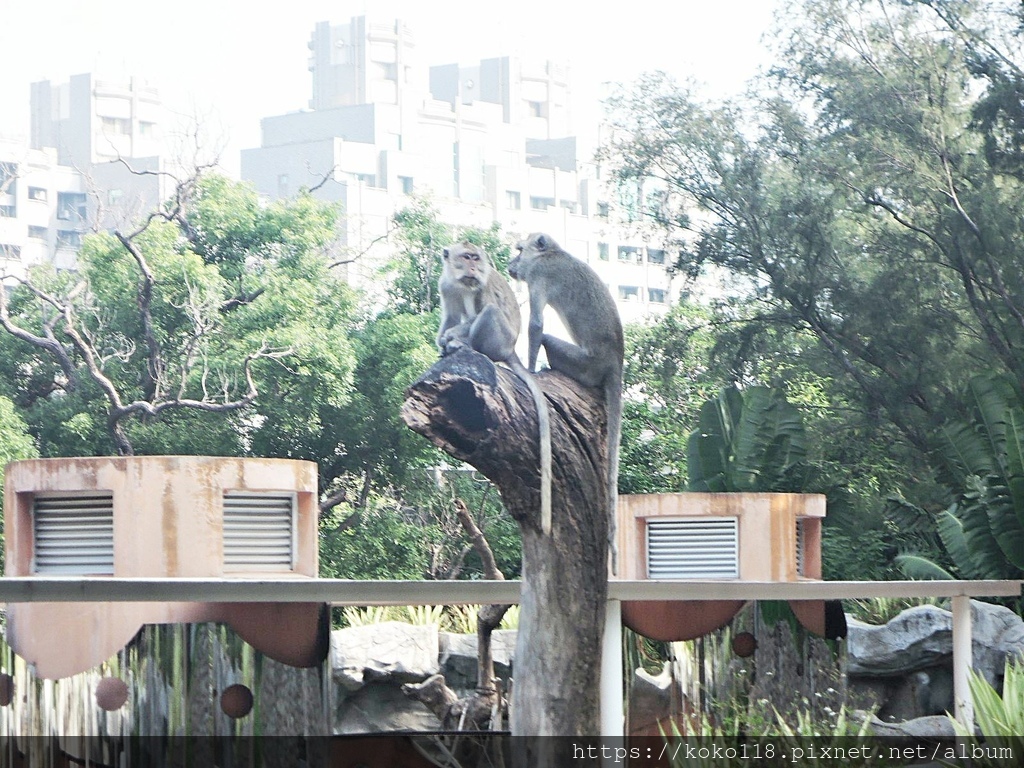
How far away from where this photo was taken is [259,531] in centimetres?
1183

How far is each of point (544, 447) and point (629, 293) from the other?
194 ft

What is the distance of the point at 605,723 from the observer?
26.2ft

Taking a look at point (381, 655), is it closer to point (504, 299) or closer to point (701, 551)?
point (701, 551)

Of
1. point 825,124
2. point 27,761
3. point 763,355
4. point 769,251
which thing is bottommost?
point 27,761

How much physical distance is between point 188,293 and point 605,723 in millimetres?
15801

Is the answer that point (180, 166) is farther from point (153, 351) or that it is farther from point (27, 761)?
point (27, 761)

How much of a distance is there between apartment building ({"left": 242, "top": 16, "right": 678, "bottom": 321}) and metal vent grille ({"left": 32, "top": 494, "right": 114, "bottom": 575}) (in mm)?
37871

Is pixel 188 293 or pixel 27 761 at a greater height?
pixel 188 293

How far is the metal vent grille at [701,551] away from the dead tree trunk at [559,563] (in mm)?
7794

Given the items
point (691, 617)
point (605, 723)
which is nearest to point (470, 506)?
point (691, 617)

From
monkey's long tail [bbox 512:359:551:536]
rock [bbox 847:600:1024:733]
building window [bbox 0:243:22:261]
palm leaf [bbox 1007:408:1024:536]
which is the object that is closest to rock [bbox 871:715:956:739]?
rock [bbox 847:600:1024:733]

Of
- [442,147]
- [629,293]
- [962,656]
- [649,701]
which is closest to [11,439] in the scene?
[649,701]

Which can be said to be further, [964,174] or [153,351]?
[153,351]

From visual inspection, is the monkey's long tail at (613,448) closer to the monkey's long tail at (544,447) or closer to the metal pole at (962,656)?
the monkey's long tail at (544,447)
